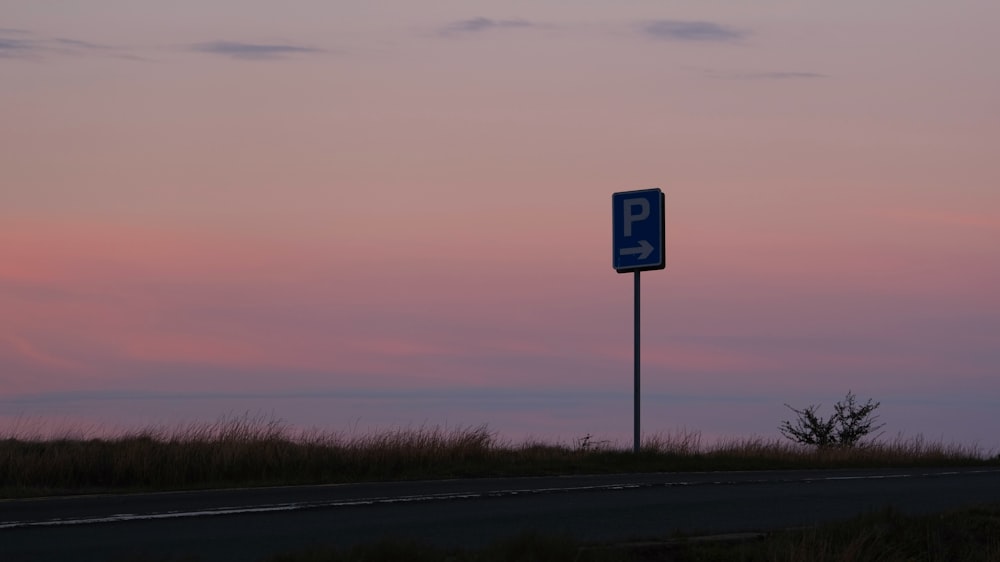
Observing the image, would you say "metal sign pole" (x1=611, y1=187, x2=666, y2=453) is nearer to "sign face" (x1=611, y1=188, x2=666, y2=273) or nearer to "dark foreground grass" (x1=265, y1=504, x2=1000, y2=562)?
"sign face" (x1=611, y1=188, x2=666, y2=273)

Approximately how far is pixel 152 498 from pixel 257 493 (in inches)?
47.2

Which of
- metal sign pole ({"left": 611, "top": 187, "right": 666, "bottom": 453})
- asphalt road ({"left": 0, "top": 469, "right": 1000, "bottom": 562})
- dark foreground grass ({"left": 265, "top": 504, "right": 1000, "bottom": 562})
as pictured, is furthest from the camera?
metal sign pole ({"left": 611, "top": 187, "right": 666, "bottom": 453})

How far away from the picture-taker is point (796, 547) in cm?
1097

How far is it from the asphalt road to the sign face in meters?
5.28

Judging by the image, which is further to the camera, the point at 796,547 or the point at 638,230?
the point at 638,230

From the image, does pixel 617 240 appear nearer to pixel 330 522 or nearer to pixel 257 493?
pixel 257 493

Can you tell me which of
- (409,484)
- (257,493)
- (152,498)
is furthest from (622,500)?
(152,498)

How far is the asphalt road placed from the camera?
1130 centimetres

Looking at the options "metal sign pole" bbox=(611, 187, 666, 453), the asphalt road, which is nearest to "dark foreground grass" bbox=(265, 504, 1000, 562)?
the asphalt road

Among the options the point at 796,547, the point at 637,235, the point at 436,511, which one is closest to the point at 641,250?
the point at 637,235

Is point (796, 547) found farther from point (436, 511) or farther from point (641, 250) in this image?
point (641, 250)

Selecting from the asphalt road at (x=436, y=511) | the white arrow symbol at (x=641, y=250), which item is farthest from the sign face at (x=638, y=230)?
the asphalt road at (x=436, y=511)

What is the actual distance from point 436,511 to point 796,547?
161 inches

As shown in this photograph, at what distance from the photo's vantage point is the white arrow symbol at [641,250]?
22.6 metres
